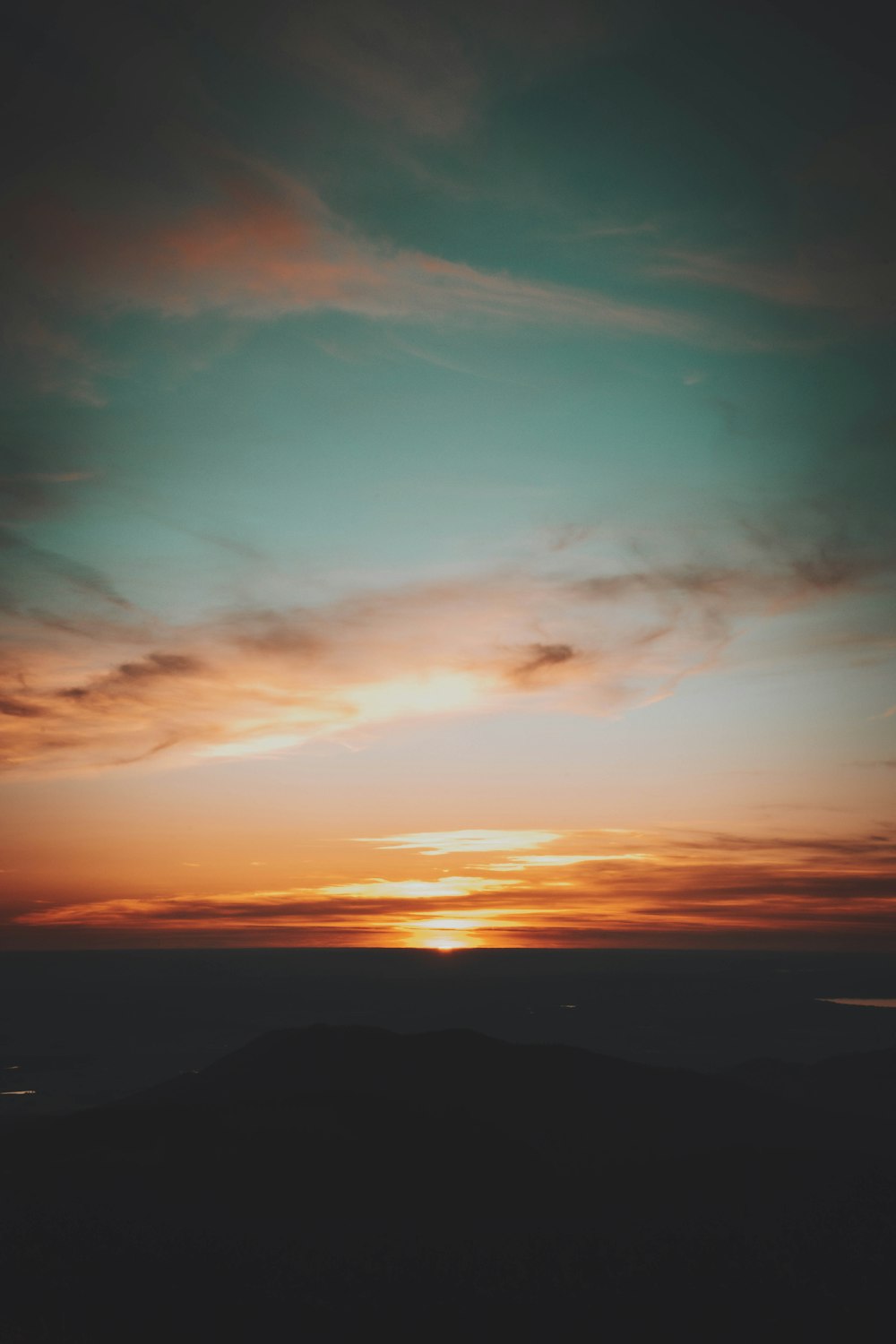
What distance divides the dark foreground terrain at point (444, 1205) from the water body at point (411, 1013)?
18.7 metres

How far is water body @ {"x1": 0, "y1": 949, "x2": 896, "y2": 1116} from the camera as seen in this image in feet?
169

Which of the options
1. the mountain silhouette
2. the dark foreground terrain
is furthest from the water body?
the dark foreground terrain

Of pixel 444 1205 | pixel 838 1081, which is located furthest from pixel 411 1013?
pixel 444 1205

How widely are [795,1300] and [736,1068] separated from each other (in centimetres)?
2120

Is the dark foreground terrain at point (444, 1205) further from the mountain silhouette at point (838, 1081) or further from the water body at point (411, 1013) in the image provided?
the water body at point (411, 1013)

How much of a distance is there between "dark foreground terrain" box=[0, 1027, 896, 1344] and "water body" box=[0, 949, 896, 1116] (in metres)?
18.7

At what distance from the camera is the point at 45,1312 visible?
589 inches

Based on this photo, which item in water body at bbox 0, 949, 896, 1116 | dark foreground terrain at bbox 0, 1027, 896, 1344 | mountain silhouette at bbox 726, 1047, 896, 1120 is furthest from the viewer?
water body at bbox 0, 949, 896, 1116

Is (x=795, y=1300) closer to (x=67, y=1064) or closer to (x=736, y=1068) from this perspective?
(x=736, y=1068)

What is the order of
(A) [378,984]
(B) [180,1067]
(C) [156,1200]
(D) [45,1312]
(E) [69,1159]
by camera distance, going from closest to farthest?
(D) [45,1312], (C) [156,1200], (E) [69,1159], (B) [180,1067], (A) [378,984]

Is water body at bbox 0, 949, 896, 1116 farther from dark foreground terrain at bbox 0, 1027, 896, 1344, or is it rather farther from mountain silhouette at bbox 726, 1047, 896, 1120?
dark foreground terrain at bbox 0, 1027, 896, 1344

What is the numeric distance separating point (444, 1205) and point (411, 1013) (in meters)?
53.8

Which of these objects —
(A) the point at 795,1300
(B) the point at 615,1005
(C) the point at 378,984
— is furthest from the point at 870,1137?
(C) the point at 378,984

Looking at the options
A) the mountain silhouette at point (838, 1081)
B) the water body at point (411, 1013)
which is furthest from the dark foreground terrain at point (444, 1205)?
the water body at point (411, 1013)
